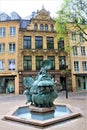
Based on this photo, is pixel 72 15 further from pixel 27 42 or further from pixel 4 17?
pixel 4 17

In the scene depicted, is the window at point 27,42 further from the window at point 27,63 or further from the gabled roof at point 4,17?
the gabled roof at point 4,17

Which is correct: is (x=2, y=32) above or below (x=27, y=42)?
above

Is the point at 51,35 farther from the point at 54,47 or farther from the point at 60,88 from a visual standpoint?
the point at 60,88

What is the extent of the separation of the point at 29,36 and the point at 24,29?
1478 millimetres

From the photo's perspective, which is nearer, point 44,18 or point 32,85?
point 32,85

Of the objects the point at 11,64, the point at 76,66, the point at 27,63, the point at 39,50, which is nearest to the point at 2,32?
the point at 11,64

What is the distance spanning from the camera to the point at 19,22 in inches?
1400

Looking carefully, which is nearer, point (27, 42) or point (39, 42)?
point (27, 42)

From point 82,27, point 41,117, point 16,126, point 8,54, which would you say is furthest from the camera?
point 8,54

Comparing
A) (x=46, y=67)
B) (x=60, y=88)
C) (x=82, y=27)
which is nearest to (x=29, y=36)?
(x=60, y=88)

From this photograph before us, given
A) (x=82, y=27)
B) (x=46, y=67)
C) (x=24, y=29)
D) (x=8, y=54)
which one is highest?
(x=24, y=29)

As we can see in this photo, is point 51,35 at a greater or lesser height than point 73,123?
greater

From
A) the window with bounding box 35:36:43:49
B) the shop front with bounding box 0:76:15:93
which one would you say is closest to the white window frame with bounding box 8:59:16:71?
the shop front with bounding box 0:76:15:93

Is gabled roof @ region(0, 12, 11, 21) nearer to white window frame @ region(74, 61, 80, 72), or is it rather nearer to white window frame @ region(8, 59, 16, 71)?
white window frame @ region(8, 59, 16, 71)
